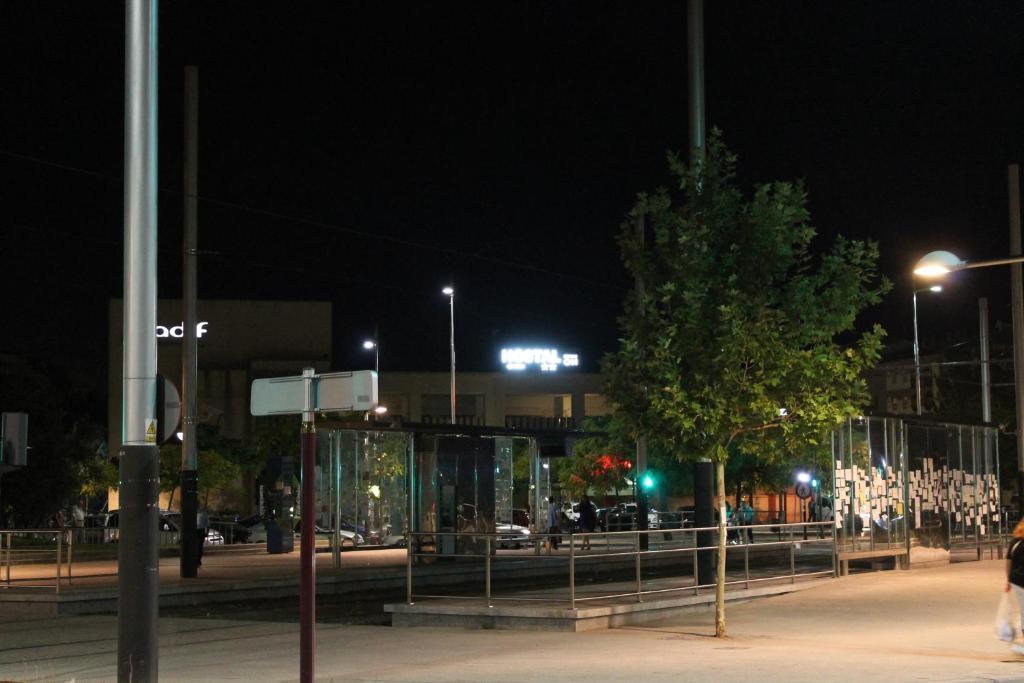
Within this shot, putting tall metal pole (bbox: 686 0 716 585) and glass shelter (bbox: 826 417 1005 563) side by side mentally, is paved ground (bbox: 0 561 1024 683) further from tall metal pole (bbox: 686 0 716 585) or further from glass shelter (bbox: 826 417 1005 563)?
glass shelter (bbox: 826 417 1005 563)

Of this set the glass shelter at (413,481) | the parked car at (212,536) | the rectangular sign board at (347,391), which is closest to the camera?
the rectangular sign board at (347,391)

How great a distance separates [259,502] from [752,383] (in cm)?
6190

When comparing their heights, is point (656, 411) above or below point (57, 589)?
above

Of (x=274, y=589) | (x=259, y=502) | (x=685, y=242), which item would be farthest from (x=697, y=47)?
(x=259, y=502)

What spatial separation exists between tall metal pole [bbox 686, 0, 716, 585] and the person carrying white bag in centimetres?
676

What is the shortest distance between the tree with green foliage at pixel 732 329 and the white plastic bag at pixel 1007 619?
3.40m

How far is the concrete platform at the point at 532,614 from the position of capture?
59.8ft

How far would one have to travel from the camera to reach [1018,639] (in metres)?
15.5

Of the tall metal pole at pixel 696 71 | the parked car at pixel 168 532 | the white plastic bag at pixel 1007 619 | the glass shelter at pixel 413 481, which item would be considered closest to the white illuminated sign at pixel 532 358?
the parked car at pixel 168 532

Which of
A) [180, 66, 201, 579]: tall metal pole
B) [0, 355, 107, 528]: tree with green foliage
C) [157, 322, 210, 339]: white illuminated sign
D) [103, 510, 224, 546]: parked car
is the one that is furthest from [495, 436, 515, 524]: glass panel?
[157, 322, 210, 339]: white illuminated sign

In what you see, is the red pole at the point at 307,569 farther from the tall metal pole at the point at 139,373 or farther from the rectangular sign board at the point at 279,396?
the tall metal pole at the point at 139,373

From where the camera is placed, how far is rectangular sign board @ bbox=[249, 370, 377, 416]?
33.8 ft

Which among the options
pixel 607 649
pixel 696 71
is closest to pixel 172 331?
pixel 696 71

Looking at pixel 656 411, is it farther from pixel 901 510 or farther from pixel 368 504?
pixel 368 504
